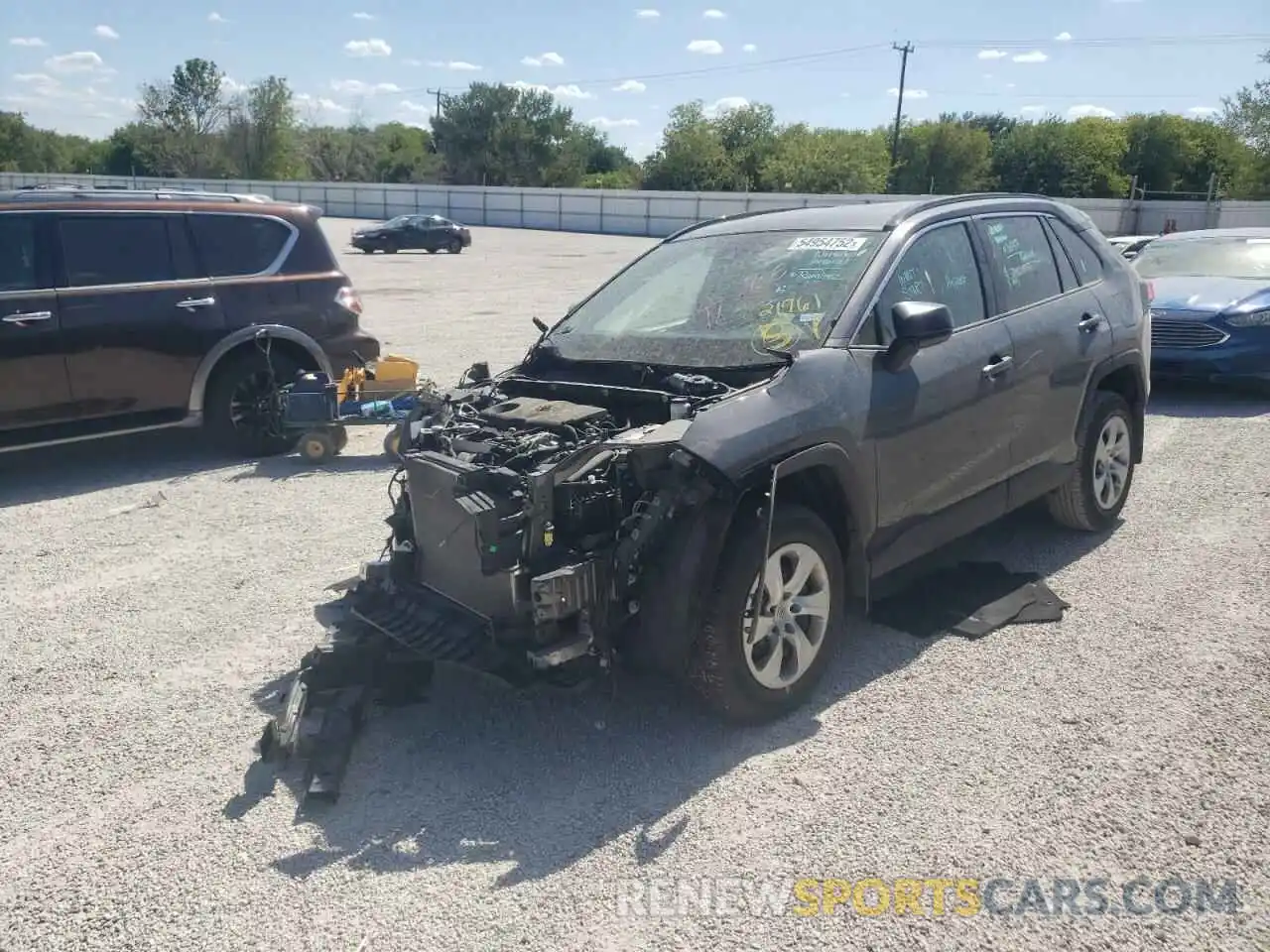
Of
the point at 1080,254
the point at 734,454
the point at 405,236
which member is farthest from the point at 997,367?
the point at 405,236

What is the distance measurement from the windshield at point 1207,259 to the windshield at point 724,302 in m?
7.82

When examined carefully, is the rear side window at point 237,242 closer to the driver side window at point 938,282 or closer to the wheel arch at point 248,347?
the wheel arch at point 248,347

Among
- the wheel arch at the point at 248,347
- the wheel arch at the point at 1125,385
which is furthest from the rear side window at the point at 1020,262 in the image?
the wheel arch at the point at 248,347

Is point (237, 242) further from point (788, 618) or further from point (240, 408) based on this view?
point (788, 618)

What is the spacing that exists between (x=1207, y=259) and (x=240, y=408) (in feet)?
31.9

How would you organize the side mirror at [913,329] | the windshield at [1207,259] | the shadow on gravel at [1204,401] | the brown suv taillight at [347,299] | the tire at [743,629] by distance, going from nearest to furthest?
the tire at [743,629] < the side mirror at [913,329] < the brown suv taillight at [347,299] < the shadow on gravel at [1204,401] < the windshield at [1207,259]

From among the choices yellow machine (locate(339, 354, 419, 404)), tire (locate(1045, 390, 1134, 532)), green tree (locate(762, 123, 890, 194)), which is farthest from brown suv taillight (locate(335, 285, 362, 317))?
green tree (locate(762, 123, 890, 194))

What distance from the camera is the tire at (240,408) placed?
7.80 metres

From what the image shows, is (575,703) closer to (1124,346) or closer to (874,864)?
(874,864)

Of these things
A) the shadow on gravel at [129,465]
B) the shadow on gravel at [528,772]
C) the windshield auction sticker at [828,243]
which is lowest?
the shadow on gravel at [528,772]

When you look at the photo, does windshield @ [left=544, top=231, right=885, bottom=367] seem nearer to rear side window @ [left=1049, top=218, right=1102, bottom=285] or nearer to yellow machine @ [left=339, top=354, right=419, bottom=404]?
rear side window @ [left=1049, top=218, right=1102, bottom=285]

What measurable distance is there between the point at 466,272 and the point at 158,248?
1935cm

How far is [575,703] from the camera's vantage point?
13.4 ft

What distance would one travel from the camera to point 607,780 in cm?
356
